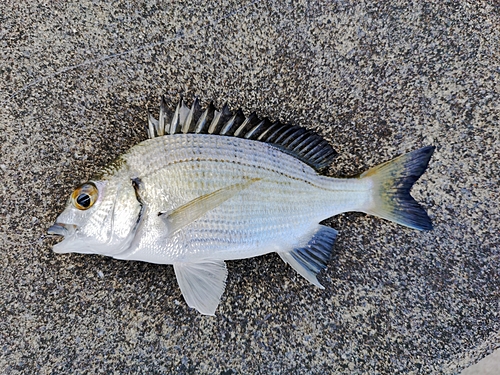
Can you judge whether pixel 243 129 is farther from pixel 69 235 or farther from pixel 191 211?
pixel 69 235

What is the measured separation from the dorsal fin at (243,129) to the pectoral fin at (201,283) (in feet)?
1.44

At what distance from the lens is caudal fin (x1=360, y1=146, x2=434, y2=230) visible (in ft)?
3.94

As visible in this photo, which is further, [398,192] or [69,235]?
[398,192]

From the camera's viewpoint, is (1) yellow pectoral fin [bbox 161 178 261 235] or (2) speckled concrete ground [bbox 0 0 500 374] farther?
(2) speckled concrete ground [bbox 0 0 500 374]

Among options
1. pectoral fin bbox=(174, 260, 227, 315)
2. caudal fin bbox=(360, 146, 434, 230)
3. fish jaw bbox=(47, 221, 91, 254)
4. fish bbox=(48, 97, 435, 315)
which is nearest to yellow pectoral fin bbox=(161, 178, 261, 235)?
fish bbox=(48, 97, 435, 315)

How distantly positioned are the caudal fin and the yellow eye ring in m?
0.88

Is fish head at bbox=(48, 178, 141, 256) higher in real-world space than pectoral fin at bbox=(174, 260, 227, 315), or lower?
higher

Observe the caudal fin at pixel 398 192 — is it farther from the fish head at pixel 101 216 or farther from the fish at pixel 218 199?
the fish head at pixel 101 216

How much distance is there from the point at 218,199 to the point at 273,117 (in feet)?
1.43

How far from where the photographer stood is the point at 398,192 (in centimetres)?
121

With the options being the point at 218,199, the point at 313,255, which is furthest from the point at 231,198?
the point at 313,255

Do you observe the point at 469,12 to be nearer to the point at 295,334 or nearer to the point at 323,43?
the point at 323,43

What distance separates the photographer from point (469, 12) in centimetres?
135

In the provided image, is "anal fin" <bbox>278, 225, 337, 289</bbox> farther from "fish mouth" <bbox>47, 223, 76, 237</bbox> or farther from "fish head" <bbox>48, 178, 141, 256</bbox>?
"fish mouth" <bbox>47, 223, 76, 237</bbox>
